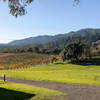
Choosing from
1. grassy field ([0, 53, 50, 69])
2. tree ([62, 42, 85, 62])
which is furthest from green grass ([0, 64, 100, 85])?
tree ([62, 42, 85, 62])

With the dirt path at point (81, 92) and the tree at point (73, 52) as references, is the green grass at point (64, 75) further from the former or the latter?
the tree at point (73, 52)

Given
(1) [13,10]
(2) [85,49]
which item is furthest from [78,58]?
(1) [13,10]

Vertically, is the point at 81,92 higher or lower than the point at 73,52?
lower

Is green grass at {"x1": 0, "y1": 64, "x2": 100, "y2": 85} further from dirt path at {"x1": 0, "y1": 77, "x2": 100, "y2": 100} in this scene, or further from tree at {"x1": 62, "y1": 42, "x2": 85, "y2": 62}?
tree at {"x1": 62, "y1": 42, "x2": 85, "y2": 62}

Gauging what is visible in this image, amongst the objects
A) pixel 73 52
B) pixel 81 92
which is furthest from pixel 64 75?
pixel 73 52

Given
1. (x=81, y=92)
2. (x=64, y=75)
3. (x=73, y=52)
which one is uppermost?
(x=73, y=52)

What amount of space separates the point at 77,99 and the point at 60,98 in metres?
1.38

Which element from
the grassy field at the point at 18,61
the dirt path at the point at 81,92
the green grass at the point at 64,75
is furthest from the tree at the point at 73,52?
the dirt path at the point at 81,92

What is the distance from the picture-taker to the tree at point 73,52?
182ft

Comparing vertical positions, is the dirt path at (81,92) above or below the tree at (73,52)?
below

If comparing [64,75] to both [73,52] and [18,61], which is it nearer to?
[73,52]

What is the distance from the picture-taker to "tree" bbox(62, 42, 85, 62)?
55500mm

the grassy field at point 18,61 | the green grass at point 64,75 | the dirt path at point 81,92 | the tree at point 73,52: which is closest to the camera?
the dirt path at point 81,92

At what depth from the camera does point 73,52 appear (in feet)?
182
